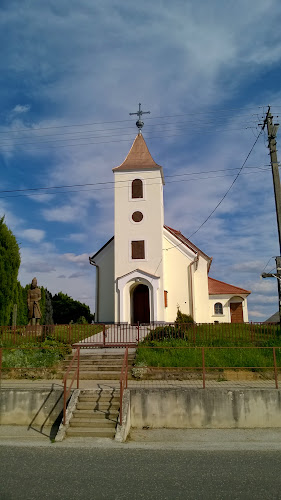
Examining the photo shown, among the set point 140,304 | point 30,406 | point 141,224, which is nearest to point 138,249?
point 141,224

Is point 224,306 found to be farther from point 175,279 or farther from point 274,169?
point 274,169

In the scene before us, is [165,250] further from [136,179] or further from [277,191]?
[277,191]

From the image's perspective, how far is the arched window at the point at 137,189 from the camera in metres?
23.0

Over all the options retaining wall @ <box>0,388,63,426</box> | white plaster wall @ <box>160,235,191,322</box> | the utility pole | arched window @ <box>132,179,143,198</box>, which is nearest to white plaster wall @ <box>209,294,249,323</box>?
white plaster wall @ <box>160,235,191,322</box>

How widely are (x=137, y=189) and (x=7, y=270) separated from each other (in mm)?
9422

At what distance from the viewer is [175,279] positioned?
2306cm

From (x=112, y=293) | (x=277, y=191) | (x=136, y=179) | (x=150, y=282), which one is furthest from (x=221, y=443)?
(x=136, y=179)

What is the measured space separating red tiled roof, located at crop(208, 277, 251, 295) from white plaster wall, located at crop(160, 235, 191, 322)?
770 cm

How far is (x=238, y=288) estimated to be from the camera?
30.1 metres

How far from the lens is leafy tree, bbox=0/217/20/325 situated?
18.1m

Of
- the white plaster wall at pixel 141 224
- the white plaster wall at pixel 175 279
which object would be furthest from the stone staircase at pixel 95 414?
the white plaster wall at pixel 175 279

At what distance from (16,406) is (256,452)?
17.7 ft

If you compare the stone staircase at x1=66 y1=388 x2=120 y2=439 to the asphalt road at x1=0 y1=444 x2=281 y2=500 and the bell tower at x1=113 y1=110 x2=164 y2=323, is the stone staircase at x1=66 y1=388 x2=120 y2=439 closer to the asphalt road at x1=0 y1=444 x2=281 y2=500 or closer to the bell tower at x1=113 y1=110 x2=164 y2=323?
the asphalt road at x1=0 y1=444 x2=281 y2=500

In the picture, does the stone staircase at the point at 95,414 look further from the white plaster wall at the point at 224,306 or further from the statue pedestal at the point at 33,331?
the white plaster wall at the point at 224,306
